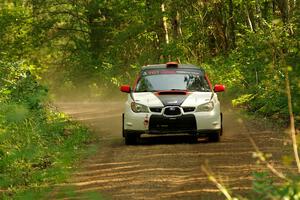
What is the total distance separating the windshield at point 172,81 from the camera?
14516 millimetres

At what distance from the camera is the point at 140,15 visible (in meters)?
37.6

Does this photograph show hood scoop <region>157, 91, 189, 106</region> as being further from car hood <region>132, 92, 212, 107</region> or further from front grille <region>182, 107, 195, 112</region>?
front grille <region>182, 107, 195, 112</region>

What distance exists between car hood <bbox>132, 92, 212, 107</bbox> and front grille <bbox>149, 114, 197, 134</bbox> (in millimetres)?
257

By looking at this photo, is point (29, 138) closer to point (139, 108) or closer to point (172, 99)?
point (139, 108)

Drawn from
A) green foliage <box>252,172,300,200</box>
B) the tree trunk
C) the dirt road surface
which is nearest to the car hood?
the dirt road surface

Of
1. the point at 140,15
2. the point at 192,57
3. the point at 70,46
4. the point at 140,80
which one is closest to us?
the point at 140,80

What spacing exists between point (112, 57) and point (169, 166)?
108 feet

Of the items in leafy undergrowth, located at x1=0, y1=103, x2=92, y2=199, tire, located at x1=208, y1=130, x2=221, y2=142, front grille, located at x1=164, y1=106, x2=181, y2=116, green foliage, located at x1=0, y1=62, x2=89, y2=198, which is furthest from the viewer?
tire, located at x1=208, y1=130, x2=221, y2=142

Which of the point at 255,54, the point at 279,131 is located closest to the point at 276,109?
the point at 279,131

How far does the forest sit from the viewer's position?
40.8ft

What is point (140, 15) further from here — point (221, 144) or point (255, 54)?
point (221, 144)

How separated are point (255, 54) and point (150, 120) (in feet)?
31.9

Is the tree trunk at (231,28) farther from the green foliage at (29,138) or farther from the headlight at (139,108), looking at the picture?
the headlight at (139,108)

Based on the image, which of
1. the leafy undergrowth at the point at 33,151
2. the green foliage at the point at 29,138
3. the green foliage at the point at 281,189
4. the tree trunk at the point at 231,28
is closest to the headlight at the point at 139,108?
the leafy undergrowth at the point at 33,151
